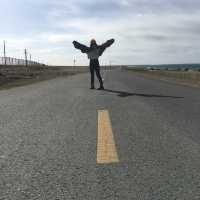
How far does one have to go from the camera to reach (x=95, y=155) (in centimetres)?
454

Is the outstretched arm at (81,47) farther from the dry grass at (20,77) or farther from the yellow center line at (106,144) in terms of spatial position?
the yellow center line at (106,144)

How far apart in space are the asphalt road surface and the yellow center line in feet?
0.05

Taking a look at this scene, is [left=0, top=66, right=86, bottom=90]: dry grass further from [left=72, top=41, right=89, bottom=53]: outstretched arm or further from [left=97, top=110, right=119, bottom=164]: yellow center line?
[left=97, top=110, right=119, bottom=164]: yellow center line

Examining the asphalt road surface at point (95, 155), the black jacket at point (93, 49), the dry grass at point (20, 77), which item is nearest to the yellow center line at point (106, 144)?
the asphalt road surface at point (95, 155)

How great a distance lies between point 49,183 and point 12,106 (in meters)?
5.78

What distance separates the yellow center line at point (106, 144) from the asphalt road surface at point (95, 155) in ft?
A: 0.05

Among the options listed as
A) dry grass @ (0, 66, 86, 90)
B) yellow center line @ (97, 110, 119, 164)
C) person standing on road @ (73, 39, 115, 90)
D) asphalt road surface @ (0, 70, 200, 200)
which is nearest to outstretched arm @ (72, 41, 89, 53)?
person standing on road @ (73, 39, 115, 90)

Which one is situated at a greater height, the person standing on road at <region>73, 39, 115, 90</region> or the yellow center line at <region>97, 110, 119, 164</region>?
the person standing on road at <region>73, 39, 115, 90</region>

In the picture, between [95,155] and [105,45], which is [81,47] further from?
[95,155]

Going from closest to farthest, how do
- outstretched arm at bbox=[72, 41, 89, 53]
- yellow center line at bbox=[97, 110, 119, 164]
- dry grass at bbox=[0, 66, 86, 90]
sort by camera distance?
yellow center line at bbox=[97, 110, 119, 164]
outstretched arm at bbox=[72, 41, 89, 53]
dry grass at bbox=[0, 66, 86, 90]

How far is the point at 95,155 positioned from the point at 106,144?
52cm

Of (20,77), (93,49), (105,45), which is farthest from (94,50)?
(20,77)

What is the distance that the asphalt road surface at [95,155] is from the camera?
346 centimetres

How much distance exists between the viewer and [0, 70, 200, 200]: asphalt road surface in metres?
3.46
